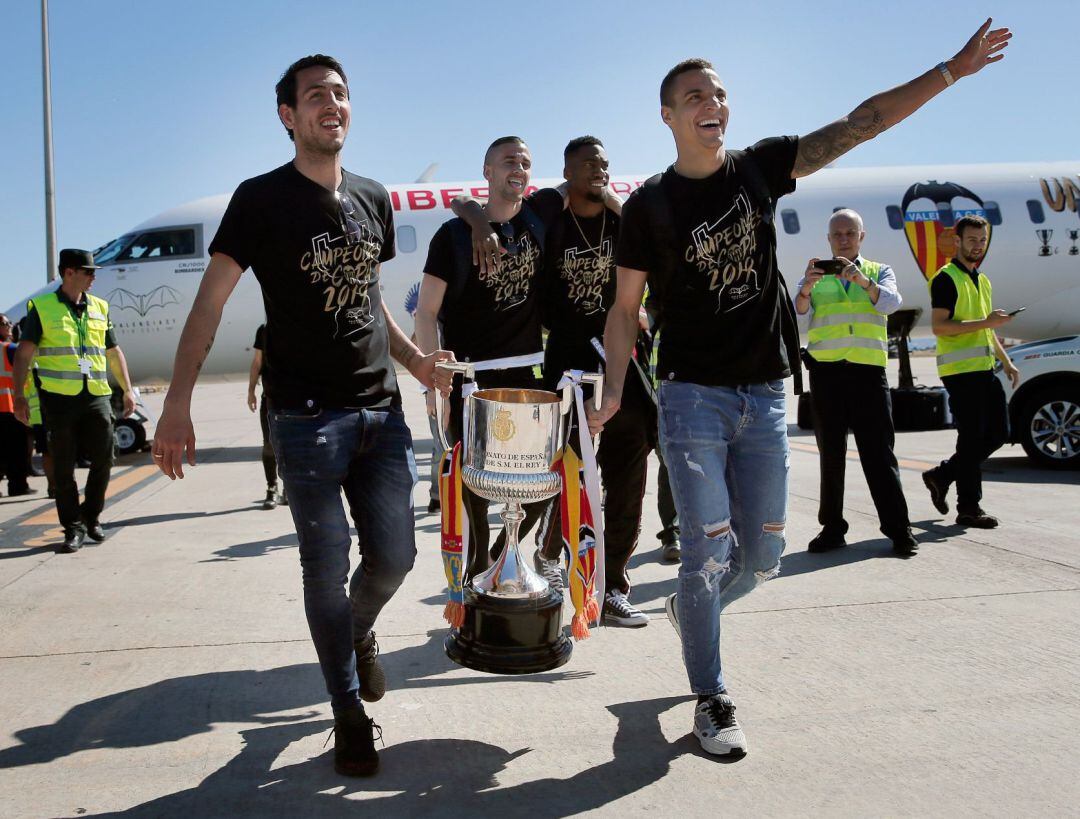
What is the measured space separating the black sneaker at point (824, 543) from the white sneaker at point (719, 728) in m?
3.03

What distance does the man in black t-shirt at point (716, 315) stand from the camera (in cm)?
330

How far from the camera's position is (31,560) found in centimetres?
648

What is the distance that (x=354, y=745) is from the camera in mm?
3025

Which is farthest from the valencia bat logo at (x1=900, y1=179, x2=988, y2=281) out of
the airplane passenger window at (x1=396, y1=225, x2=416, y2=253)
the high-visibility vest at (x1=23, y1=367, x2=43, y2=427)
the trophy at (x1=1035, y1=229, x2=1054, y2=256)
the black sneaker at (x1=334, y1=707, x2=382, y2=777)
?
the black sneaker at (x1=334, y1=707, x2=382, y2=777)

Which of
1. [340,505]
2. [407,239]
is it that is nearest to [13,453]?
[407,239]

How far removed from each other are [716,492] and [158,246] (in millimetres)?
11814

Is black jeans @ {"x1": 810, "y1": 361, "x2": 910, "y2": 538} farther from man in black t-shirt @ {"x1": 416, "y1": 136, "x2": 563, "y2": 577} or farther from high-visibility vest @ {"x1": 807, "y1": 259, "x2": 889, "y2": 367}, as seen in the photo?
man in black t-shirt @ {"x1": 416, "y1": 136, "x2": 563, "y2": 577}

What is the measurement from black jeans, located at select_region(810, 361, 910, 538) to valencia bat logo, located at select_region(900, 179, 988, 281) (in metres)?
9.66

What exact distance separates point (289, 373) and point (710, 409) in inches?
52.6

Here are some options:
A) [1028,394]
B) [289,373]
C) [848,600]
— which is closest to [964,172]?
[1028,394]

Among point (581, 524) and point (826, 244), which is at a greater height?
point (826, 244)

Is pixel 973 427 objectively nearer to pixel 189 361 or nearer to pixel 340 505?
pixel 340 505

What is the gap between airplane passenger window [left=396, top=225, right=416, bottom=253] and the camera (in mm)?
13734

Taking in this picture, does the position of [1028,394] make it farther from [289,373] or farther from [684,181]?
[289,373]
